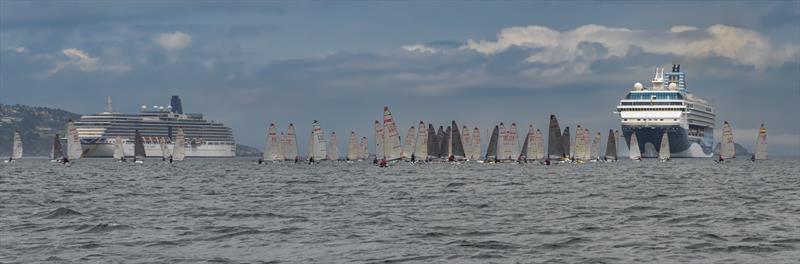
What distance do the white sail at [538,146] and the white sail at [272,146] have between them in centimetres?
4236

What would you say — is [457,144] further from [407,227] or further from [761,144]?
[407,227]

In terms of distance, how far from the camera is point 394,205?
53312mm

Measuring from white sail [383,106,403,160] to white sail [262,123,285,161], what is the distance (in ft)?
150

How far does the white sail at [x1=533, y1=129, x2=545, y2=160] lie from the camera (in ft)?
566

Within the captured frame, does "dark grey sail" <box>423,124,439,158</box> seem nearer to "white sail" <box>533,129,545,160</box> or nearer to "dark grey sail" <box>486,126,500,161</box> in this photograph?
"dark grey sail" <box>486,126,500,161</box>

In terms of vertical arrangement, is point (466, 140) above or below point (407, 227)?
above

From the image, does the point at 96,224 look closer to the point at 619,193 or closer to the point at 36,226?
the point at 36,226

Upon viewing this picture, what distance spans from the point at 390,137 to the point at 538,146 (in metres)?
42.8

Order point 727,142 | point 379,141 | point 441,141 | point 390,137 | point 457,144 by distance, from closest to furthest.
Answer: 1. point 390,137
2. point 457,144
3. point 379,141
4. point 441,141
5. point 727,142

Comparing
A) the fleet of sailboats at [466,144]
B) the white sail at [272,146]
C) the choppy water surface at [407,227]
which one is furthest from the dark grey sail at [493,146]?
the choppy water surface at [407,227]

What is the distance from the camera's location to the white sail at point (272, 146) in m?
183

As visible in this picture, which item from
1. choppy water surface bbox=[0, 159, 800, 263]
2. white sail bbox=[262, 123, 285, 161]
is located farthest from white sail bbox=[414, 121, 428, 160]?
choppy water surface bbox=[0, 159, 800, 263]

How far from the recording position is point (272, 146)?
185125 millimetres

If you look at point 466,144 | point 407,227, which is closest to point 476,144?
point 466,144
